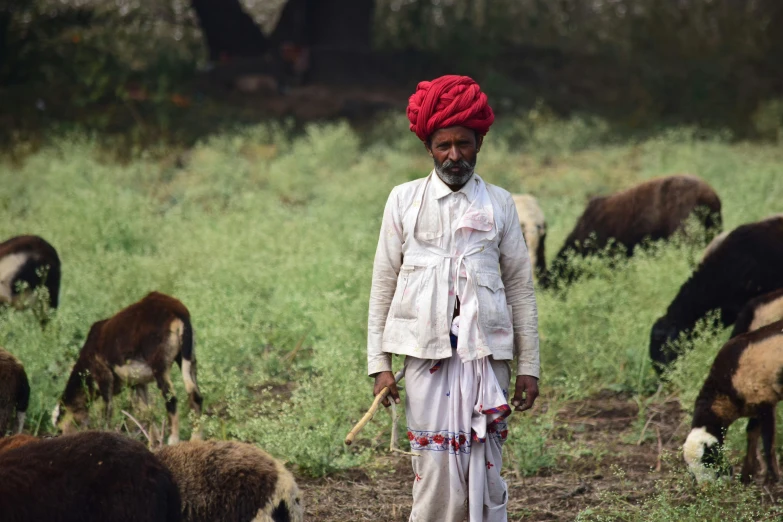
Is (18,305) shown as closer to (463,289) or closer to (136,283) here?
(136,283)

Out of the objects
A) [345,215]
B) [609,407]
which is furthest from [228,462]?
[345,215]

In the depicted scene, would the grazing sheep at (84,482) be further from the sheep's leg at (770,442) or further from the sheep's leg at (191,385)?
the sheep's leg at (770,442)

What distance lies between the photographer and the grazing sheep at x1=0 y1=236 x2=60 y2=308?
764 cm

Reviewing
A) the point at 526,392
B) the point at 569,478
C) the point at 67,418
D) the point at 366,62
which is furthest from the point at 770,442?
the point at 366,62

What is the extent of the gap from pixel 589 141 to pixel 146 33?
33.7ft

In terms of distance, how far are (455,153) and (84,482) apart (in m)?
1.83

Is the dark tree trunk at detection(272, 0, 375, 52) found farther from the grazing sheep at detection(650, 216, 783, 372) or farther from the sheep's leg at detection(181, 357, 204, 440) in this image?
the sheep's leg at detection(181, 357, 204, 440)

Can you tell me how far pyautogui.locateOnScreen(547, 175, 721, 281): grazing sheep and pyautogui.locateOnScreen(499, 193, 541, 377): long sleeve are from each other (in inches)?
216

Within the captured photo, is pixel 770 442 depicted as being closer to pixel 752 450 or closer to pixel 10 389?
pixel 752 450

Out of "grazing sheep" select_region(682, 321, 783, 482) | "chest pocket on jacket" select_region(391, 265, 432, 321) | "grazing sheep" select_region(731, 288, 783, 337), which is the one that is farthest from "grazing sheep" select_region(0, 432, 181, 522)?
"grazing sheep" select_region(731, 288, 783, 337)

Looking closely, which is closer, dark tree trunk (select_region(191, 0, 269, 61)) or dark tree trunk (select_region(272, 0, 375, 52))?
dark tree trunk (select_region(191, 0, 269, 61))

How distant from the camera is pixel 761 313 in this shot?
6320mm

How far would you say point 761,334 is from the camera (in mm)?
5383

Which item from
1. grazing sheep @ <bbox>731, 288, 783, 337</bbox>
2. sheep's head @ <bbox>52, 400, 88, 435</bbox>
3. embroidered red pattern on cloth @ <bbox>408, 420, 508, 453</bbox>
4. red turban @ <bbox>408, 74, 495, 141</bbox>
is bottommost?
sheep's head @ <bbox>52, 400, 88, 435</bbox>
